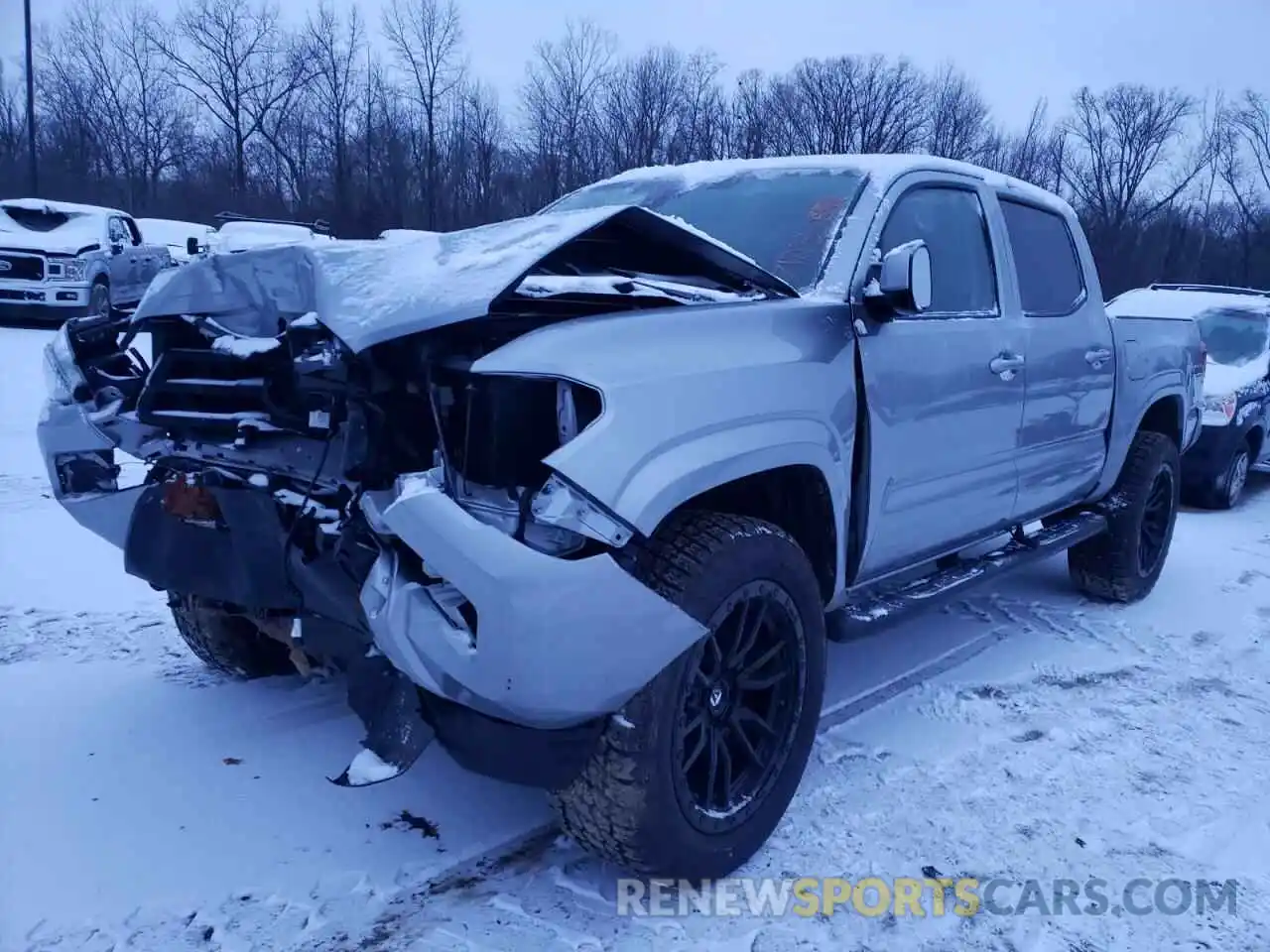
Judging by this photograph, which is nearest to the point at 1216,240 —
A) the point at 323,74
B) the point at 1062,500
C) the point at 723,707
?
the point at 323,74

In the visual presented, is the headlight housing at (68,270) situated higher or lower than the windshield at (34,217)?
lower

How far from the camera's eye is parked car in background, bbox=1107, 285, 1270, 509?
823 cm

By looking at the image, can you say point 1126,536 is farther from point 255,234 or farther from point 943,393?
point 255,234

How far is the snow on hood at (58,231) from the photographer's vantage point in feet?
43.1

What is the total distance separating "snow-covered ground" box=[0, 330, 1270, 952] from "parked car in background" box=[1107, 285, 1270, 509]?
4.10 m

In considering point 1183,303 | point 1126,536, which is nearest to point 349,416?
point 1126,536

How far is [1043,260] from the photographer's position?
4422 millimetres

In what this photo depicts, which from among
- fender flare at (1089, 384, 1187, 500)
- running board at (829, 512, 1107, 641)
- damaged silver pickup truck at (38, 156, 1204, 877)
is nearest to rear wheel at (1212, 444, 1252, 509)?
fender flare at (1089, 384, 1187, 500)

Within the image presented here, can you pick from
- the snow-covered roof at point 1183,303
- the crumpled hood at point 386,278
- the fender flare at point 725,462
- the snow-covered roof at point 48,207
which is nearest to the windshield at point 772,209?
the crumpled hood at point 386,278

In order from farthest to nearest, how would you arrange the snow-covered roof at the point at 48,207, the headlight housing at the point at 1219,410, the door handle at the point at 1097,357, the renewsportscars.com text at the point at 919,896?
the snow-covered roof at the point at 48,207 → the headlight housing at the point at 1219,410 → the door handle at the point at 1097,357 → the renewsportscars.com text at the point at 919,896

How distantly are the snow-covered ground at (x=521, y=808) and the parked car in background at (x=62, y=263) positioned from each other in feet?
33.2

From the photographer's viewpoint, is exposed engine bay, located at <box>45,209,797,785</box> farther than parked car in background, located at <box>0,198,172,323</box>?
No

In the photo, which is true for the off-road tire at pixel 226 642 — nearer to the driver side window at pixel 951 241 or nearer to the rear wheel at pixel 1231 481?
the driver side window at pixel 951 241

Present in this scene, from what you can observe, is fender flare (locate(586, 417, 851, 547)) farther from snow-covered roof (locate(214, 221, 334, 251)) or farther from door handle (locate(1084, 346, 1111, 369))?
snow-covered roof (locate(214, 221, 334, 251))
